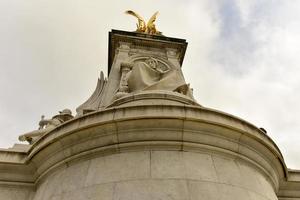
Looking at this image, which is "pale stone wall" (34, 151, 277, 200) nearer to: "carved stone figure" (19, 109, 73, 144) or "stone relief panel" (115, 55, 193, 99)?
"carved stone figure" (19, 109, 73, 144)

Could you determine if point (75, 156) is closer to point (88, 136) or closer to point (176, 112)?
point (88, 136)

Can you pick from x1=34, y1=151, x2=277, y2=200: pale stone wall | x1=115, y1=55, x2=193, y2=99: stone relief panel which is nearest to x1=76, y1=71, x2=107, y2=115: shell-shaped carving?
x1=115, y1=55, x2=193, y2=99: stone relief panel

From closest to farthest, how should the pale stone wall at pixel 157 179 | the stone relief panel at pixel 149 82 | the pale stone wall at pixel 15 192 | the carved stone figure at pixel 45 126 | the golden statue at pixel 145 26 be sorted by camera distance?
the pale stone wall at pixel 157 179
the pale stone wall at pixel 15 192
the carved stone figure at pixel 45 126
the stone relief panel at pixel 149 82
the golden statue at pixel 145 26

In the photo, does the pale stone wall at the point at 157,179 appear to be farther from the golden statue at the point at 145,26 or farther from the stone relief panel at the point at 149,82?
the golden statue at the point at 145,26

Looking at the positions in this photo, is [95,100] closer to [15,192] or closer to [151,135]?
[15,192]

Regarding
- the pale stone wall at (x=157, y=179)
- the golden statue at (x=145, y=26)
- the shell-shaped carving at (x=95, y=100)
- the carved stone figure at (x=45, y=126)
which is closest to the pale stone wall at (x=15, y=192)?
the pale stone wall at (x=157, y=179)

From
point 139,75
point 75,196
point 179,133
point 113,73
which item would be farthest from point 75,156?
point 113,73

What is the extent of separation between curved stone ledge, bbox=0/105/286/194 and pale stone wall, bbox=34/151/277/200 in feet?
0.54

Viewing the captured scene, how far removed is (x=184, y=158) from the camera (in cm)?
564

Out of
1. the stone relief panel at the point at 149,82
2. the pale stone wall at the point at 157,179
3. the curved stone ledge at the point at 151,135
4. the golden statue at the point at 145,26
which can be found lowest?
the pale stone wall at the point at 157,179

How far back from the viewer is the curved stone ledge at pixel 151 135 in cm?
584

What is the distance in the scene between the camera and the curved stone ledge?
5840 millimetres

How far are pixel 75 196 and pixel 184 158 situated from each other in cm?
196

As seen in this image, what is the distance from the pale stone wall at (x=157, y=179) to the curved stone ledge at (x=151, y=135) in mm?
164
